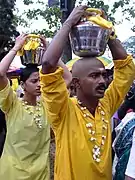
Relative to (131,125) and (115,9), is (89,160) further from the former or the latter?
(115,9)

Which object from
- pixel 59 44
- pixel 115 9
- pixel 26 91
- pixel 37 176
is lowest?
pixel 115 9

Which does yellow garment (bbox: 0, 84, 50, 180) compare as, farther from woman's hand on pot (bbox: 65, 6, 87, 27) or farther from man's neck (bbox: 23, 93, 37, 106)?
woman's hand on pot (bbox: 65, 6, 87, 27)

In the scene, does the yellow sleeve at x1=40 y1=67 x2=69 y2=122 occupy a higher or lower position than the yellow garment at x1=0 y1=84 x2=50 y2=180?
higher

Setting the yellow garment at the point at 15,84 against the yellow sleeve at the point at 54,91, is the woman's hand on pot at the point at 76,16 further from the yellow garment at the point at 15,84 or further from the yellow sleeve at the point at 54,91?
the yellow garment at the point at 15,84

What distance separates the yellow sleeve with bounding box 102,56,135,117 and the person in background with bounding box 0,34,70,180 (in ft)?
3.19

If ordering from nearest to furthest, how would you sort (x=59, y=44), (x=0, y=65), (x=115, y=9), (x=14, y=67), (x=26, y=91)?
(x=59, y=44) → (x=0, y=65) → (x=26, y=91) → (x=14, y=67) → (x=115, y=9)

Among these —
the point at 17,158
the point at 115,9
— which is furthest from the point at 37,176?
the point at 115,9

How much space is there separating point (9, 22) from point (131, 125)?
985cm

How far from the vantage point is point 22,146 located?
434cm

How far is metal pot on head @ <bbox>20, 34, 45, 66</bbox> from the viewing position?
426 cm

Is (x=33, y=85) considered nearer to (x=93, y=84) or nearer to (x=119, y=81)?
(x=119, y=81)

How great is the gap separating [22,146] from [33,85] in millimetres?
684

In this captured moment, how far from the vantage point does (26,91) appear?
474 cm

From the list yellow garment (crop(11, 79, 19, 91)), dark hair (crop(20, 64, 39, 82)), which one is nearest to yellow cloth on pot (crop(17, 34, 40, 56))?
dark hair (crop(20, 64, 39, 82))
